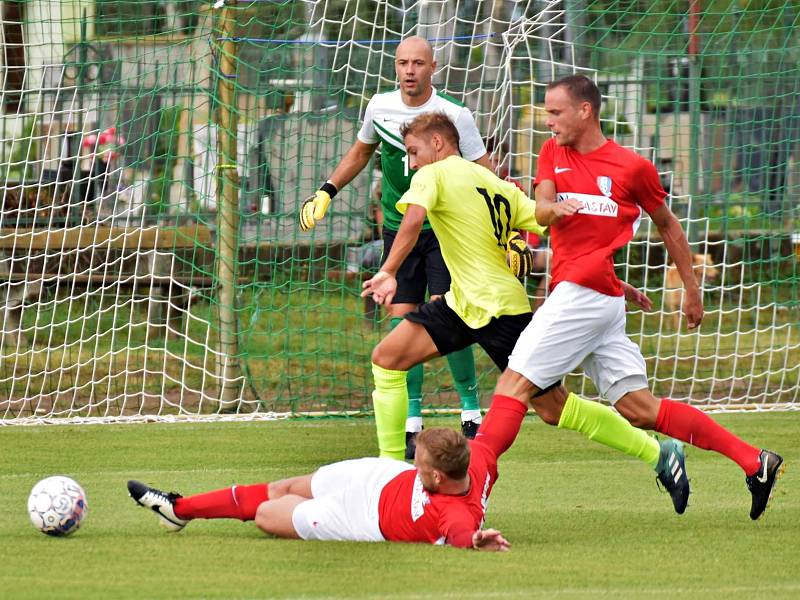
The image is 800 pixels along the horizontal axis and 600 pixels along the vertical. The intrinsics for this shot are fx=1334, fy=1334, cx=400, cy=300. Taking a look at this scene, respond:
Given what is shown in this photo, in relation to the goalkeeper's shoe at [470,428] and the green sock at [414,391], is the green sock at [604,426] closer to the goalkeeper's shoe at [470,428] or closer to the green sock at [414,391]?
the green sock at [414,391]

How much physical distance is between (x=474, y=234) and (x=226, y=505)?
1641 millimetres

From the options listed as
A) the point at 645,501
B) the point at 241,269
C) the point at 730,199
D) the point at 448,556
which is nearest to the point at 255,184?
the point at 241,269

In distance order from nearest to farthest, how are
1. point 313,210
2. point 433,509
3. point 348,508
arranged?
point 433,509 < point 348,508 < point 313,210

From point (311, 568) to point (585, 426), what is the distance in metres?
1.61

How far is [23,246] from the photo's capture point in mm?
10367

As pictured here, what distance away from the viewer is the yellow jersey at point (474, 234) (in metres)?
5.77

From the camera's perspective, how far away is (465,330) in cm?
585

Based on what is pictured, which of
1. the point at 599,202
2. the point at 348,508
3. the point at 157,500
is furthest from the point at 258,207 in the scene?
the point at 348,508

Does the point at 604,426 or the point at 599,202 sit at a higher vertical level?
the point at 599,202

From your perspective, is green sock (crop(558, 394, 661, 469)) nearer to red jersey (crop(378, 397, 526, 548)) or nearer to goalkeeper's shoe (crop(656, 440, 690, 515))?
goalkeeper's shoe (crop(656, 440, 690, 515))

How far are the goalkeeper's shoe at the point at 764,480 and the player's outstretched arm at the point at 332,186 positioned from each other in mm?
2493

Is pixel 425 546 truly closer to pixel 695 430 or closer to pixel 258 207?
pixel 695 430

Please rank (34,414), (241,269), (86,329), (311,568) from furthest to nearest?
1. (86,329)
2. (241,269)
3. (34,414)
4. (311,568)

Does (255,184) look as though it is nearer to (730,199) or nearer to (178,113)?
(178,113)
